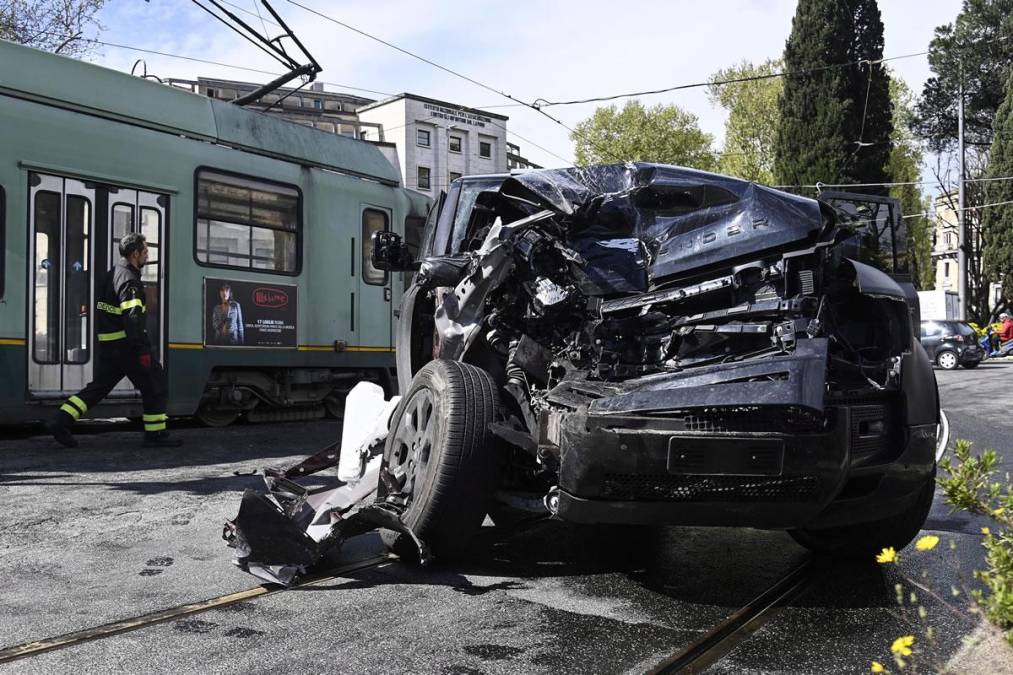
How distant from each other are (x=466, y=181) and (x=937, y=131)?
43699mm

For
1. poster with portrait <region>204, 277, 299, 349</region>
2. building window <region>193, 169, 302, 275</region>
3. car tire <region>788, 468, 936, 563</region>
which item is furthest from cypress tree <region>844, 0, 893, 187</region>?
car tire <region>788, 468, 936, 563</region>

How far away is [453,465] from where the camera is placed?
3471 mm

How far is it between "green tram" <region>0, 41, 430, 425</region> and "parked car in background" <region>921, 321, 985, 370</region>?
19.4m

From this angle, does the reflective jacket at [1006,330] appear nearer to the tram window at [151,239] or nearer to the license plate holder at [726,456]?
the tram window at [151,239]

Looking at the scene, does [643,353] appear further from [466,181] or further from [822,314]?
[466,181]

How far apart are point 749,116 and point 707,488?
129 feet

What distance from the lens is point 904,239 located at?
4.31 metres

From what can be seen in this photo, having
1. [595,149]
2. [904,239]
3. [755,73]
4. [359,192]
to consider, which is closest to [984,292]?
[755,73]

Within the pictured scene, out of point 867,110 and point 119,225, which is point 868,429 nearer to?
point 119,225

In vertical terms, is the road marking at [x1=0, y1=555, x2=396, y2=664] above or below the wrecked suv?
below

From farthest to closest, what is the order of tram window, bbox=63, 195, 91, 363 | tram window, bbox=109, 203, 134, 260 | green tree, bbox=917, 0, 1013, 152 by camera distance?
1. green tree, bbox=917, 0, 1013, 152
2. tram window, bbox=109, 203, 134, 260
3. tram window, bbox=63, 195, 91, 363

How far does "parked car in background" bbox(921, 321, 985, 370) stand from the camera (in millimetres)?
24750

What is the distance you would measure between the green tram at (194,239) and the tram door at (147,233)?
1cm

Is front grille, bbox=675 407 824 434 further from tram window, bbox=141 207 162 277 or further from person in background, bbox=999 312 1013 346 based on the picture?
person in background, bbox=999 312 1013 346
